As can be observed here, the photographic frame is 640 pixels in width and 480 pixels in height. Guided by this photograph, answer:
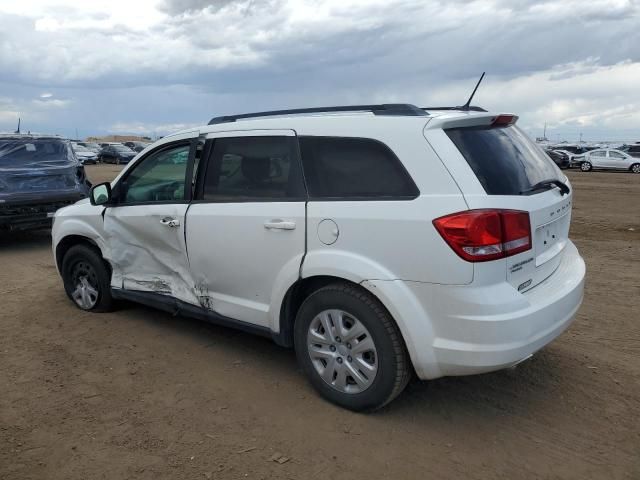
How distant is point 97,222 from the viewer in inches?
197

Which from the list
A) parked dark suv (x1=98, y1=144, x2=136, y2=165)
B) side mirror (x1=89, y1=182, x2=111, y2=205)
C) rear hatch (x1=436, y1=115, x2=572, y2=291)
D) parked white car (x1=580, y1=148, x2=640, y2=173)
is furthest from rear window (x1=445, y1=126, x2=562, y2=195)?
parked dark suv (x1=98, y1=144, x2=136, y2=165)

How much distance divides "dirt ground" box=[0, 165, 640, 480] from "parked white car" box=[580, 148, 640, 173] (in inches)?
1246

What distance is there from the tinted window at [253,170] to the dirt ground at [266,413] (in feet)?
4.33

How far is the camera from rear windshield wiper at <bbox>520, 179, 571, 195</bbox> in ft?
10.7

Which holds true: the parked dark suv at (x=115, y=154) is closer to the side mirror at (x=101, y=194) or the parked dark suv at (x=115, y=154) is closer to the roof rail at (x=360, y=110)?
the side mirror at (x=101, y=194)

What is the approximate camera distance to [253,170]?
153 inches

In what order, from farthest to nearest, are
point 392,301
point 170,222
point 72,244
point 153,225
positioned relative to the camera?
1. point 72,244
2. point 153,225
3. point 170,222
4. point 392,301

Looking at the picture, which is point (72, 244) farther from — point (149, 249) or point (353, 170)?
point (353, 170)

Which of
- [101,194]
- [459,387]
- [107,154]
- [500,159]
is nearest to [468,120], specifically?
[500,159]

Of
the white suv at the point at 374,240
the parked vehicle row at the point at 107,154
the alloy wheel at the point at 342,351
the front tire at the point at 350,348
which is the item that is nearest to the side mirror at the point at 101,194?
the white suv at the point at 374,240

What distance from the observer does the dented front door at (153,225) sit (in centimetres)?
432

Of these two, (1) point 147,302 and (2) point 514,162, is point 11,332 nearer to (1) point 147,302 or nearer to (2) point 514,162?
(1) point 147,302

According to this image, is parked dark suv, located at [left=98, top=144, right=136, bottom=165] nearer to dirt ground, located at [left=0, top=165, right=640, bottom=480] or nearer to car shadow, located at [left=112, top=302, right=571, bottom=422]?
dirt ground, located at [left=0, top=165, right=640, bottom=480]

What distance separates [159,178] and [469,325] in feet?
9.58
